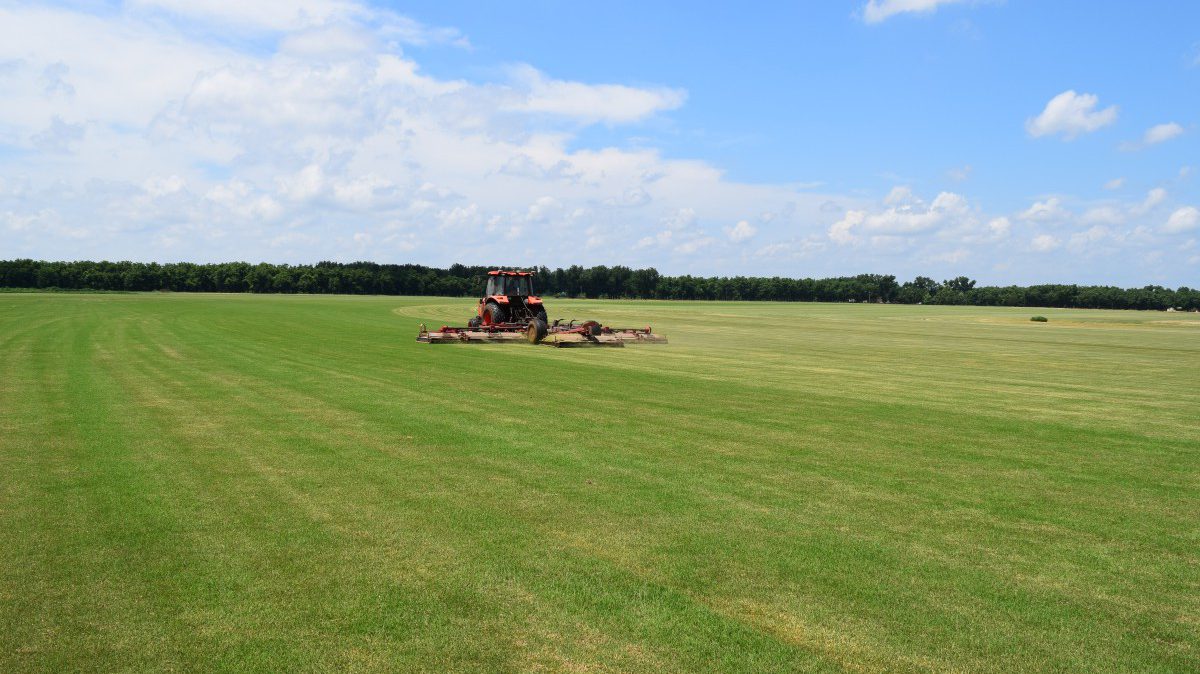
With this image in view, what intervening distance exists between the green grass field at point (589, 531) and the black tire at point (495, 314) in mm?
17042

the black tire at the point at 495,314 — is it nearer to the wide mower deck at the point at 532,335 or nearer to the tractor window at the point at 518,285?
the wide mower deck at the point at 532,335

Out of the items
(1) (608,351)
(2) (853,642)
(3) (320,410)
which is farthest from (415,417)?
(1) (608,351)

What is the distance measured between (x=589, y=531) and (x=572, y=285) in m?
158

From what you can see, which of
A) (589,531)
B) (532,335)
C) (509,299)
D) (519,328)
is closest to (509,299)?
(509,299)

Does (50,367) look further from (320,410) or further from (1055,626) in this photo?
(1055,626)

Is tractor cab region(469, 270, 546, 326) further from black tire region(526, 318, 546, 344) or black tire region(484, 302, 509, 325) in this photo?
black tire region(526, 318, 546, 344)

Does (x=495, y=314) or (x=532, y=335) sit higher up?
(x=495, y=314)

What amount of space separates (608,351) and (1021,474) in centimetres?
1990

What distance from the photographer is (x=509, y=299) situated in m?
33.9

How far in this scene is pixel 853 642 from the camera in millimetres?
5250

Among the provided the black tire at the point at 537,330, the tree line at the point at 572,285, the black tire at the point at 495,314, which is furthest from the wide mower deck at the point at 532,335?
the tree line at the point at 572,285

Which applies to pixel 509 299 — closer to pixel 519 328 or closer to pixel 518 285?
pixel 518 285

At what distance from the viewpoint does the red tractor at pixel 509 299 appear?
33.8 m

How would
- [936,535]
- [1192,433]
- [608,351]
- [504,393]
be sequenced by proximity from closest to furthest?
[936,535], [1192,433], [504,393], [608,351]
